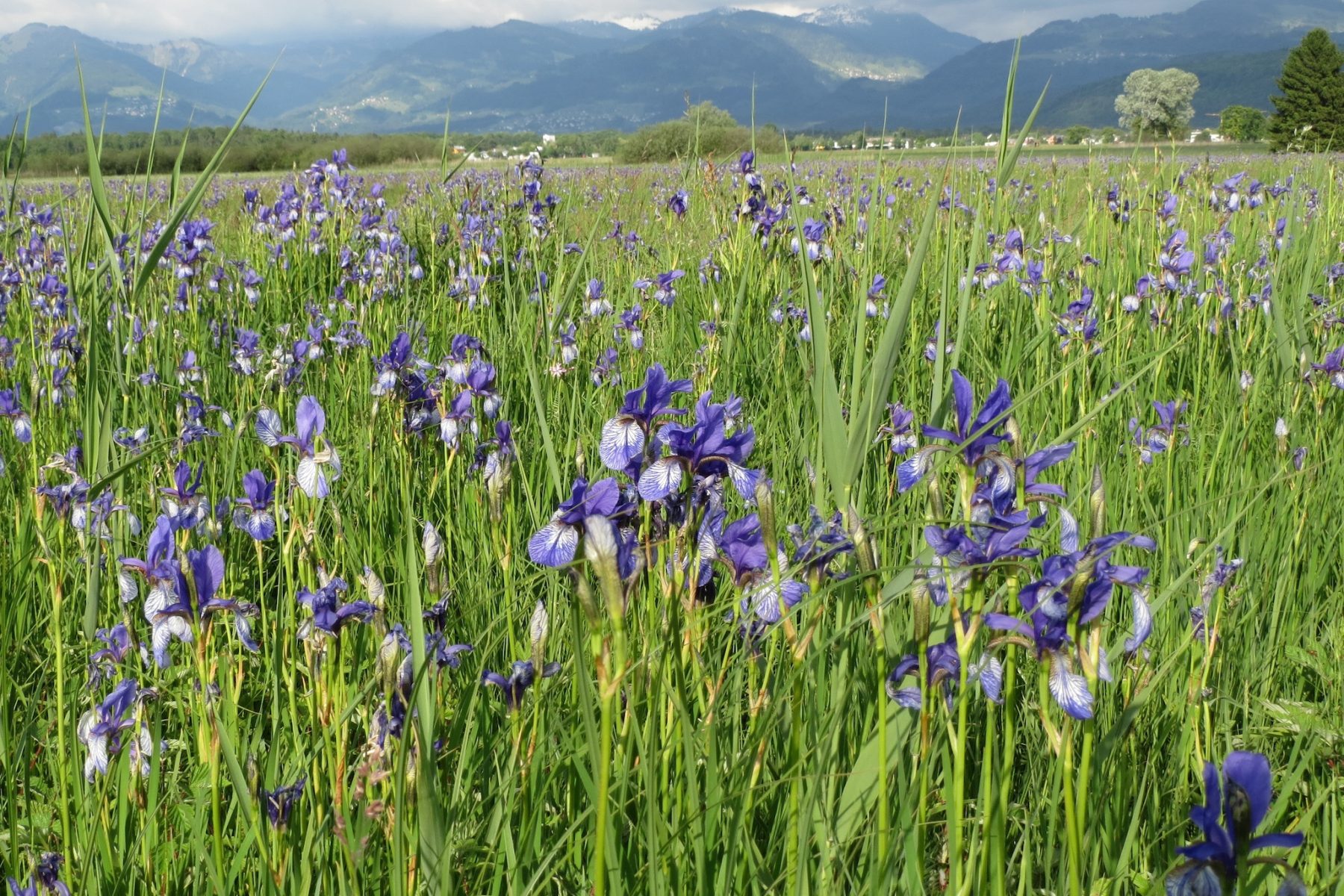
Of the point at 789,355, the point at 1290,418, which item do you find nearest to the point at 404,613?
the point at 789,355

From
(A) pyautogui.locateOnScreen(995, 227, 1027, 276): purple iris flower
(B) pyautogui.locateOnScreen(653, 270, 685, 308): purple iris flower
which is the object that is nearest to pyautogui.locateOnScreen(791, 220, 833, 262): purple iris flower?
(B) pyautogui.locateOnScreen(653, 270, 685, 308): purple iris flower

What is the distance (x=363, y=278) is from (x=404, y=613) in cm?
307

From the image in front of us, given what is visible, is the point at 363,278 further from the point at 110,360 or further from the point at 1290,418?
the point at 1290,418

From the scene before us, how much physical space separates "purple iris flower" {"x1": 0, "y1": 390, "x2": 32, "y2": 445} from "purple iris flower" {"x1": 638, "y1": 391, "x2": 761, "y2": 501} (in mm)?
2546

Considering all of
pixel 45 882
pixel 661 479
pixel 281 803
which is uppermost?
pixel 661 479

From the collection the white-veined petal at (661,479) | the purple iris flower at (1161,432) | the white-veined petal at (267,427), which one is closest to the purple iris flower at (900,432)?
the purple iris flower at (1161,432)

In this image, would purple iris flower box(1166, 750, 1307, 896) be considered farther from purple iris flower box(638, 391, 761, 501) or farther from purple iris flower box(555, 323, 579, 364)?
purple iris flower box(555, 323, 579, 364)

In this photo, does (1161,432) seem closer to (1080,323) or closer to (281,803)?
(1080,323)

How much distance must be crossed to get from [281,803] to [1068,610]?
1.14 meters

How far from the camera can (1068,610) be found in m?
1.05

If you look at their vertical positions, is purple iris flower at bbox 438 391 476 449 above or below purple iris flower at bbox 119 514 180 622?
above

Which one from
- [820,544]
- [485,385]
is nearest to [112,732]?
[820,544]

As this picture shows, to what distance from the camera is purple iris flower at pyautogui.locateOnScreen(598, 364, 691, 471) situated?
1.42 m

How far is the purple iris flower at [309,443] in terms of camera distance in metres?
1.92
